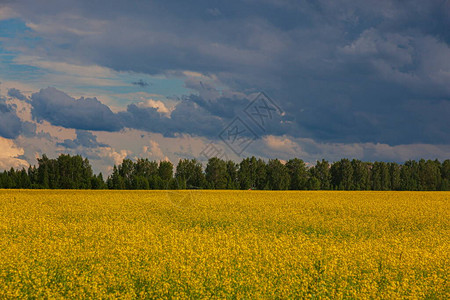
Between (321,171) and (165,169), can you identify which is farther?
(321,171)

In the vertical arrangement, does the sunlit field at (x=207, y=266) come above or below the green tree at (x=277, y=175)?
below

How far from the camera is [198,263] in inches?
484

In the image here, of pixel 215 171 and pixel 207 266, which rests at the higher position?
pixel 215 171

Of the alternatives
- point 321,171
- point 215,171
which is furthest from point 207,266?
point 321,171

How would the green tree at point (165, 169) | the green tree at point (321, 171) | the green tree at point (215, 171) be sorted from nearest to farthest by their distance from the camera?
1. the green tree at point (215, 171)
2. the green tree at point (165, 169)
3. the green tree at point (321, 171)

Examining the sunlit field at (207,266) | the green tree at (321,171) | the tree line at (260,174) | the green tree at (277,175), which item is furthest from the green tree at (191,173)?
the sunlit field at (207,266)

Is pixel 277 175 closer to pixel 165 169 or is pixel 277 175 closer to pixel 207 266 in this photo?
pixel 165 169

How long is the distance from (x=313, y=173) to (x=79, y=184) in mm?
62104

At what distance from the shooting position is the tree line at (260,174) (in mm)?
82562

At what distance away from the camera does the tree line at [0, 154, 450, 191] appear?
82.6m

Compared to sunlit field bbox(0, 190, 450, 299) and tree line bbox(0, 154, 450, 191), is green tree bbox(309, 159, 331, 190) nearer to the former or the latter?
tree line bbox(0, 154, 450, 191)

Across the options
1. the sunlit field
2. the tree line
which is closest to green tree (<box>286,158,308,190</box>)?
the tree line

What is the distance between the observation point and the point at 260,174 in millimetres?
107188

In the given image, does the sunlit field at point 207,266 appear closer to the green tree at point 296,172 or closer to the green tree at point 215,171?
the green tree at point 215,171
